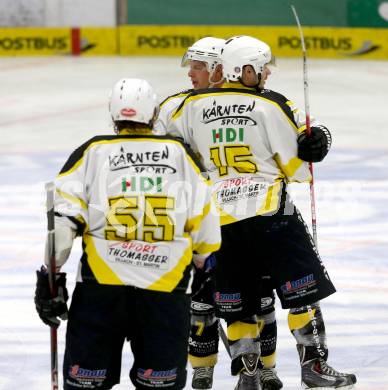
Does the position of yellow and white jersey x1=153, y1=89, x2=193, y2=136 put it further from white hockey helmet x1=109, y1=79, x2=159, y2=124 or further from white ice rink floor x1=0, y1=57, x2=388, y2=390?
white ice rink floor x1=0, y1=57, x2=388, y2=390

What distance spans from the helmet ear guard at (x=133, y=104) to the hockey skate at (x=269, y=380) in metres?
1.82

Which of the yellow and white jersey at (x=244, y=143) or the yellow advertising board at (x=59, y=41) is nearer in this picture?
the yellow and white jersey at (x=244, y=143)

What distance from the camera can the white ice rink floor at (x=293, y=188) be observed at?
6.38 m

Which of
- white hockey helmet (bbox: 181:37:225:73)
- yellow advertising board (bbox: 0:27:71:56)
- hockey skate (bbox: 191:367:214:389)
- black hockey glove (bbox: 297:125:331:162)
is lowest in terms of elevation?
yellow advertising board (bbox: 0:27:71:56)

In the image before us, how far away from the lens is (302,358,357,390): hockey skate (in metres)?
5.69

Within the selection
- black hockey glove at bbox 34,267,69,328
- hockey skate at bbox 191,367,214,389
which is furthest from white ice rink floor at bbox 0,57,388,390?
black hockey glove at bbox 34,267,69,328

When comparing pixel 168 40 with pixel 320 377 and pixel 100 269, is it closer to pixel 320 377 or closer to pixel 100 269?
pixel 320 377

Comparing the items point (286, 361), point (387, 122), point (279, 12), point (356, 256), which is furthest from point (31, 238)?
point (279, 12)

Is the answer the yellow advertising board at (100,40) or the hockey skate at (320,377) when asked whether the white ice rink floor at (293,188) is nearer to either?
the hockey skate at (320,377)

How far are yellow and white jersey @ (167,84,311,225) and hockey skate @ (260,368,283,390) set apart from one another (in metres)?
0.84

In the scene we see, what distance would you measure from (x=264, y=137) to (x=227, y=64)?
38 cm

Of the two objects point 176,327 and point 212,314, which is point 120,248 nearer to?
point 176,327

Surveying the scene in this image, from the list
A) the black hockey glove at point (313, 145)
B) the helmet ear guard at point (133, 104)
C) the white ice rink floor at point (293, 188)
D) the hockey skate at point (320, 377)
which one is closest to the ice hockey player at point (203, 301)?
the white ice rink floor at point (293, 188)

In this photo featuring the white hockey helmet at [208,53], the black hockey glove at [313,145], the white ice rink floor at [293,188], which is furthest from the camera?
the white ice rink floor at [293,188]
